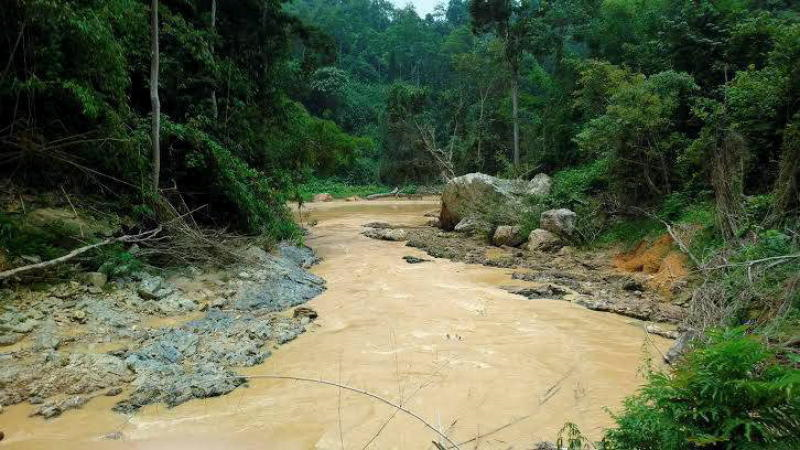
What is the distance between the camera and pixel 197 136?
8.48m

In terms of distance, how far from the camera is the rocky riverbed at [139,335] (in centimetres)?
414

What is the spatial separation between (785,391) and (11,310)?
21.8ft

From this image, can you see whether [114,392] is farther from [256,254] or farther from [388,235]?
[388,235]

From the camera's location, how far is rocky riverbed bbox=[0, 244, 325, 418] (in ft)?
13.6

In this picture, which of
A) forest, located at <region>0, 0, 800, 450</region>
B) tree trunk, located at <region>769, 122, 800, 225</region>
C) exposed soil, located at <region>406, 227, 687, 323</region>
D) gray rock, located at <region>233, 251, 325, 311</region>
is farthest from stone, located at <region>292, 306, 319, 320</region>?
tree trunk, located at <region>769, 122, 800, 225</region>

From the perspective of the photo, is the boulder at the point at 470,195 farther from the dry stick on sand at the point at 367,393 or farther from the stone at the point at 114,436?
the stone at the point at 114,436

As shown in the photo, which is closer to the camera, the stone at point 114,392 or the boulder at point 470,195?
the stone at point 114,392

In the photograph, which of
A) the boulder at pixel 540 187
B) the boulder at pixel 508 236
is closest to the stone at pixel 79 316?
the boulder at pixel 508 236

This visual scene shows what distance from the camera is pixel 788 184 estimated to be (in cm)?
629

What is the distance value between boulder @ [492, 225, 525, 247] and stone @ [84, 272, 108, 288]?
30.2 feet

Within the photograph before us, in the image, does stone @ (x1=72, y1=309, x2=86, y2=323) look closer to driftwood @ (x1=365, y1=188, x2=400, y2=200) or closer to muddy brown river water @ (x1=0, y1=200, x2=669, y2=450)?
muddy brown river water @ (x1=0, y1=200, x2=669, y2=450)

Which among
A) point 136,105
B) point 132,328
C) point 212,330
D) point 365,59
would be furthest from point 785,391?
point 365,59

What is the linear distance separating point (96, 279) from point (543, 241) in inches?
362

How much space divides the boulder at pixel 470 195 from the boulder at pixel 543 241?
2.70 meters
